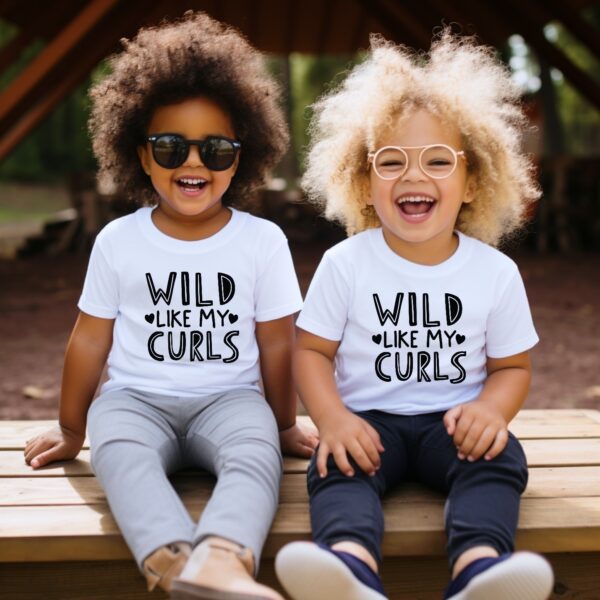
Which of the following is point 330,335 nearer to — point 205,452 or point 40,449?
point 205,452

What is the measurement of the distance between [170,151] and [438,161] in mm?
721

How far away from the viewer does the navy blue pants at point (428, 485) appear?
1859mm

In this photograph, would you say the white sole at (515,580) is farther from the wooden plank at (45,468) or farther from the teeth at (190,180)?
the teeth at (190,180)

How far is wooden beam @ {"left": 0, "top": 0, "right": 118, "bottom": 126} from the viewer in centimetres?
602

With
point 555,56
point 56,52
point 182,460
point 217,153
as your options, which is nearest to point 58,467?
point 182,460

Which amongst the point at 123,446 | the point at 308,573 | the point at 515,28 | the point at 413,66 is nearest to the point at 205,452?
the point at 123,446

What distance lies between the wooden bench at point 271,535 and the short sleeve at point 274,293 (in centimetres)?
45

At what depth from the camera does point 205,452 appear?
2203 millimetres

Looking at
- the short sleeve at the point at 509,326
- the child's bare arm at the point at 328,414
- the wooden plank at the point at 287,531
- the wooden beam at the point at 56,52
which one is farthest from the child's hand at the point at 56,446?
the wooden beam at the point at 56,52

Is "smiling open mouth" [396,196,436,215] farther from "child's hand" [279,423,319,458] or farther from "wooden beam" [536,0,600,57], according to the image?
"wooden beam" [536,0,600,57]

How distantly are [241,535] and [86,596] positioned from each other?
1.57ft

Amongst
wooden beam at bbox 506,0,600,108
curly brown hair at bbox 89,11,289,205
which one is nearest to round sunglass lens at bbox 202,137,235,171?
curly brown hair at bbox 89,11,289,205

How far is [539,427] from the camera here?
2.78 meters

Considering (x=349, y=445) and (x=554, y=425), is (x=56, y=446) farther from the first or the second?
(x=554, y=425)
